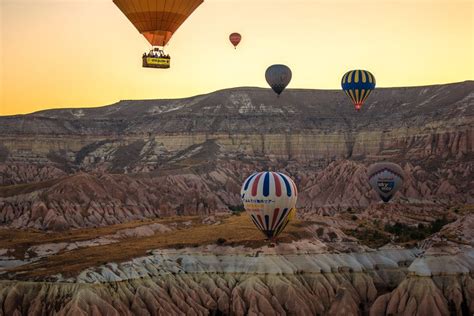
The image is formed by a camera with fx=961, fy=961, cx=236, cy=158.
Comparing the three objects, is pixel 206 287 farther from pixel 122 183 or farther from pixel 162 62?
pixel 122 183

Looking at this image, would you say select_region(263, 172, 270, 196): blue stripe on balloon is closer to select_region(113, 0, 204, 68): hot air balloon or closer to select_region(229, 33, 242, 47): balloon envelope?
select_region(113, 0, 204, 68): hot air balloon

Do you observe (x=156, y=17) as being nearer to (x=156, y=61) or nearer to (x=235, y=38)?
(x=156, y=61)

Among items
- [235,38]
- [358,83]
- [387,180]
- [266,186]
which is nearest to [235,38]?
[235,38]

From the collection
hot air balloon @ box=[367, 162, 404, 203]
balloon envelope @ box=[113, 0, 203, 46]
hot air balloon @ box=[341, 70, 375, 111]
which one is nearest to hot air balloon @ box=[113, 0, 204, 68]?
balloon envelope @ box=[113, 0, 203, 46]

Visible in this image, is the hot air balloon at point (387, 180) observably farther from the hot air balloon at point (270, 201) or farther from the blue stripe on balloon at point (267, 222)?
the blue stripe on balloon at point (267, 222)

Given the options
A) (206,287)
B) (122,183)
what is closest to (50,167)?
(122,183)
